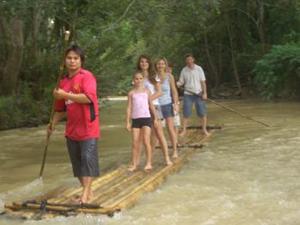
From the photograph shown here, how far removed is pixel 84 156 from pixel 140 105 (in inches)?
95.1

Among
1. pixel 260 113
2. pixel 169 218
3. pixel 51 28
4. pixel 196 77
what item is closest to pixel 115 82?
pixel 51 28

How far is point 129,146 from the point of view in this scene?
13.5 metres

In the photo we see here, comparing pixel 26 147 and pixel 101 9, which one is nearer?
pixel 26 147

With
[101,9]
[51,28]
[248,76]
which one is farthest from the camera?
[248,76]

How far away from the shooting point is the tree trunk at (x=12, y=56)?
59.5ft

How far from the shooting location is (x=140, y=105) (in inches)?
360

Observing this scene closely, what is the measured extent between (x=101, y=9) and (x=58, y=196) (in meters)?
12.2

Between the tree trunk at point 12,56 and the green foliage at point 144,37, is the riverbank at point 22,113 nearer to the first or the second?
the green foliage at point 144,37

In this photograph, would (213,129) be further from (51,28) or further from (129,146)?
(51,28)

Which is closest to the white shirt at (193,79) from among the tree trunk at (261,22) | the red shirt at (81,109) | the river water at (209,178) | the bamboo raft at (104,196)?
the river water at (209,178)

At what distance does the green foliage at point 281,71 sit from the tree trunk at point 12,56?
11.2m

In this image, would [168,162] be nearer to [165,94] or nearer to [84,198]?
[165,94]

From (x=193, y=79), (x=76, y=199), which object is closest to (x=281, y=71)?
(x=193, y=79)

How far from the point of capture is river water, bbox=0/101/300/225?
6871mm
